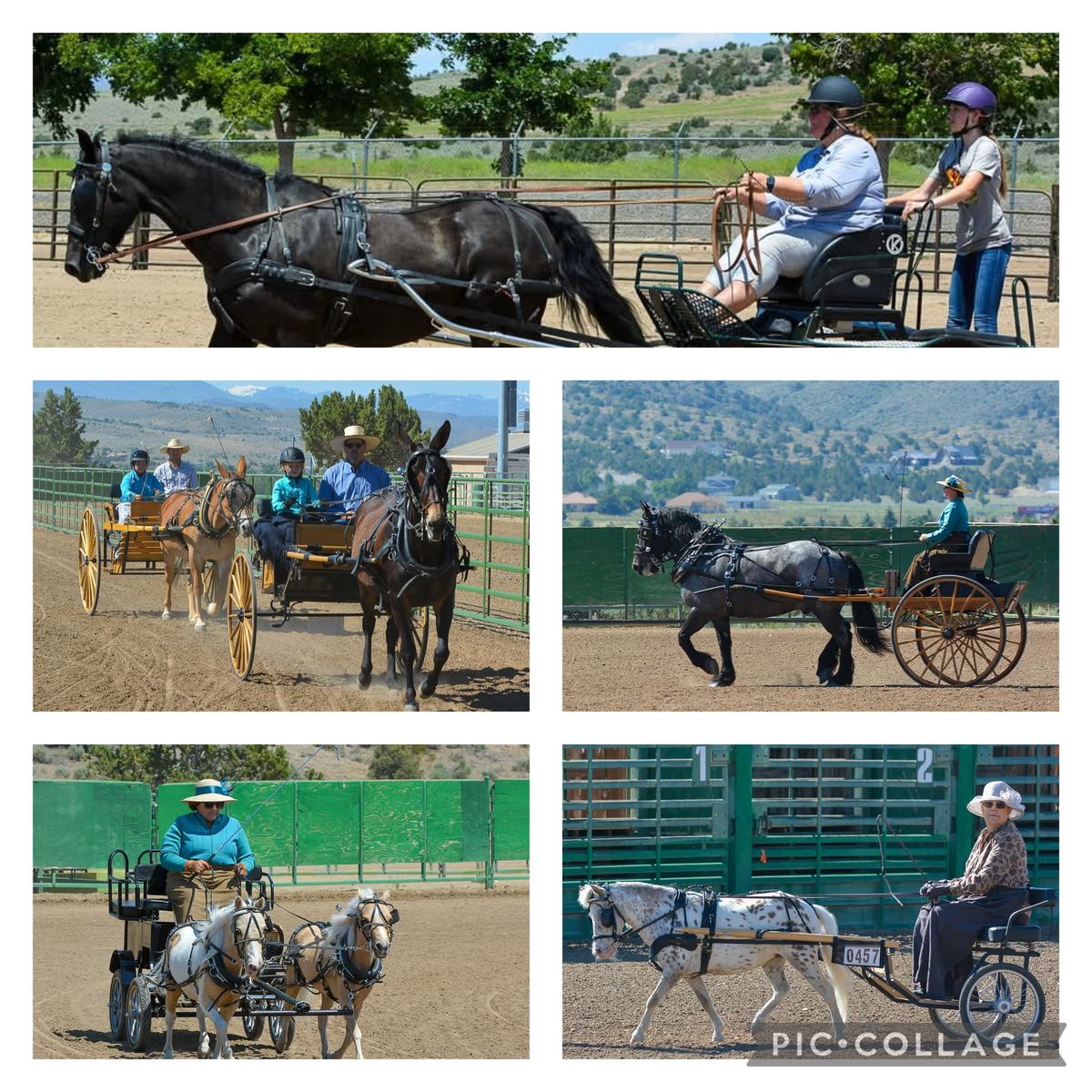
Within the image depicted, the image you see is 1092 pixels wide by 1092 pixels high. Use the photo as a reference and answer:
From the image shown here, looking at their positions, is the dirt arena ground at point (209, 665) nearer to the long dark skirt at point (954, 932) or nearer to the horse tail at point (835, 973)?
the horse tail at point (835, 973)

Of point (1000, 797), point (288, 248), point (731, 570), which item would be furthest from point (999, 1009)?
point (288, 248)

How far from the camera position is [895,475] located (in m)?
18.0

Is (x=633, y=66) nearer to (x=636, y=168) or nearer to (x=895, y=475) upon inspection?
(x=636, y=168)

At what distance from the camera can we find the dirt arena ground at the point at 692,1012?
21.8 ft

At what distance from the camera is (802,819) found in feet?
31.1

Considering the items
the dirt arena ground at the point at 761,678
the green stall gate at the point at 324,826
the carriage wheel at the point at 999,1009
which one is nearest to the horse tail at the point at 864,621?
the dirt arena ground at the point at 761,678

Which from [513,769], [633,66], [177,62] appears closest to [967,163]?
[513,769]

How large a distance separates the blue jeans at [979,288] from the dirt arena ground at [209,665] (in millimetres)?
3469

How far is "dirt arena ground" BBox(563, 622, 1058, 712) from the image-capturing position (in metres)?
8.76

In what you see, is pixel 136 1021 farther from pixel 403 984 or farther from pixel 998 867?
pixel 998 867

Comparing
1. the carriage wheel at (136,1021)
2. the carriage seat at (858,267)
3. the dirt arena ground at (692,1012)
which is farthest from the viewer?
the carriage seat at (858,267)

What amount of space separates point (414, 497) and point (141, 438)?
800 cm

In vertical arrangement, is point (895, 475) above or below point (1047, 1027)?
above

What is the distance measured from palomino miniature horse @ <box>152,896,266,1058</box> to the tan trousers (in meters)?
0.27
